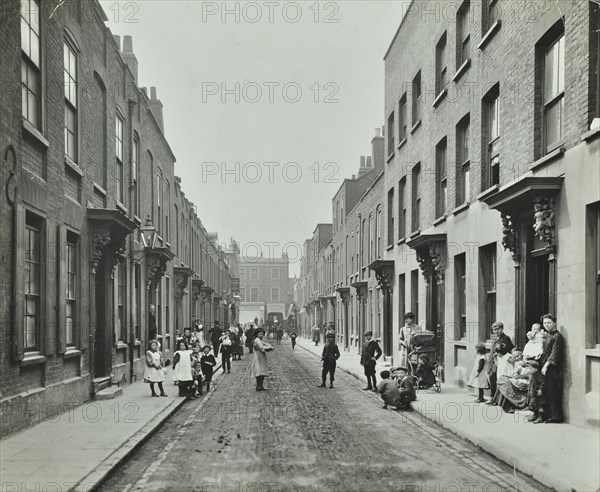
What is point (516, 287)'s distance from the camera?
12.9 m

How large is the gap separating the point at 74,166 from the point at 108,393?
4721mm

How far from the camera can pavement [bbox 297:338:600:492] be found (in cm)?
689

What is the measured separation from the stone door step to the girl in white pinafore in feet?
4.15

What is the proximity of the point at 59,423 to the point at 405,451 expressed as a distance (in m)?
5.40

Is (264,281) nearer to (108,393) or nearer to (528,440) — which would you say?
(108,393)

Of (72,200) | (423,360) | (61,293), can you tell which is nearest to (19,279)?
(61,293)

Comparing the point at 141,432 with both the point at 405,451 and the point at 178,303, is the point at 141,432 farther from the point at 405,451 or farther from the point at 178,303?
the point at 178,303

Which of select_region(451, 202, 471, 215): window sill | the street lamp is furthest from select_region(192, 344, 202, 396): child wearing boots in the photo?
select_region(451, 202, 471, 215): window sill

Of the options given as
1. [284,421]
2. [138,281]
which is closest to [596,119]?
[284,421]

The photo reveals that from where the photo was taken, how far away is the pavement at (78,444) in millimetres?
6840

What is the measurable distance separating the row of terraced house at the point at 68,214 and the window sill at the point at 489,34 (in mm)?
8598

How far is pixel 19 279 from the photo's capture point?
32.0 ft

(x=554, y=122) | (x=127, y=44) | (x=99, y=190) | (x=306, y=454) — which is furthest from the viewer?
(x=127, y=44)

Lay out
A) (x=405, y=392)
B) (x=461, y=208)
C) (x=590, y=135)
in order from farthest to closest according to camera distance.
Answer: (x=461, y=208) → (x=405, y=392) → (x=590, y=135)
